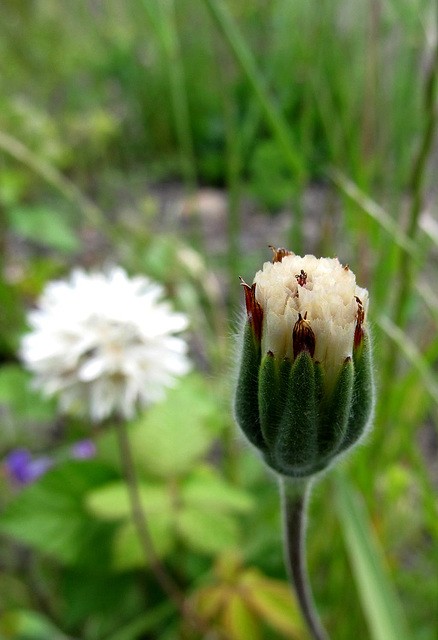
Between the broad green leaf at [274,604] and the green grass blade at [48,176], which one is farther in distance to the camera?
the green grass blade at [48,176]

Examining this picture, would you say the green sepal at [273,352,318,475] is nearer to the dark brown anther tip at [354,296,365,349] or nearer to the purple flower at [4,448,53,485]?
the dark brown anther tip at [354,296,365,349]

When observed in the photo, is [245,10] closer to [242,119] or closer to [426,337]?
[426,337]

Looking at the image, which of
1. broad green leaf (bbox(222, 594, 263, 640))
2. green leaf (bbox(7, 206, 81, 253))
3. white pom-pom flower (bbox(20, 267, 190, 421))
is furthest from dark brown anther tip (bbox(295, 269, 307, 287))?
green leaf (bbox(7, 206, 81, 253))

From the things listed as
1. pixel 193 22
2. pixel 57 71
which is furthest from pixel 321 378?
pixel 193 22

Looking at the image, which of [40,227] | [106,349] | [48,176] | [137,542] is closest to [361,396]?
[106,349]

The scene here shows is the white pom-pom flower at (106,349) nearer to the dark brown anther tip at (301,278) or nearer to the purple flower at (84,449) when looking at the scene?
the purple flower at (84,449)

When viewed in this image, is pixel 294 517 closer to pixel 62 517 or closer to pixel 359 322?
pixel 359 322

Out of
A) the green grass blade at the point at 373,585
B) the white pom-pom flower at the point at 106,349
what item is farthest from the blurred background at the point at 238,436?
the white pom-pom flower at the point at 106,349
